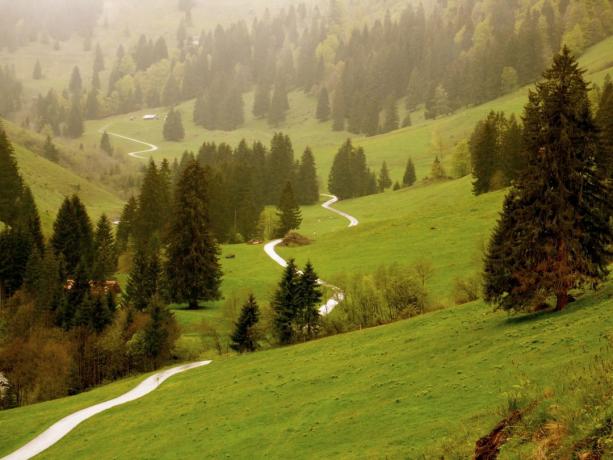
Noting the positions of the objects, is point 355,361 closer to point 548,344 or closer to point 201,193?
point 548,344

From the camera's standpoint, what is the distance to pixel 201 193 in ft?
238

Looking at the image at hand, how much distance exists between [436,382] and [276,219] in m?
91.1

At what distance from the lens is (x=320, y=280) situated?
70188 mm

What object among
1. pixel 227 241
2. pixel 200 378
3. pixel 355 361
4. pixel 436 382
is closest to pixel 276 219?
pixel 227 241

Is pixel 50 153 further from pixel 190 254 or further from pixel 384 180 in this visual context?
pixel 190 254

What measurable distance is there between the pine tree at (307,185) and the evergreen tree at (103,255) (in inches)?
2458

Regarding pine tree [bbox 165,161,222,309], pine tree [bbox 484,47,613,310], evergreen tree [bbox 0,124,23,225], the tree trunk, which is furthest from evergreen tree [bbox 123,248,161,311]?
the tree trunk

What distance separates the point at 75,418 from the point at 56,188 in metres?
109

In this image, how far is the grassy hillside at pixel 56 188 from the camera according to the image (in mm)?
125062

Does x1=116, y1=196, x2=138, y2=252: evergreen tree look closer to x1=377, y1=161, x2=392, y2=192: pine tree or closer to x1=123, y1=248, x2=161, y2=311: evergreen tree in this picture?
x1=123, y1=248, x2=161, y2=311: evergreen tree

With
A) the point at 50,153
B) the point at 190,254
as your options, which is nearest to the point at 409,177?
the point at 190,254

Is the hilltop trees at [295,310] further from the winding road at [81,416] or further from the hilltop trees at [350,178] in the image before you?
the hilltop trees at [350,178]

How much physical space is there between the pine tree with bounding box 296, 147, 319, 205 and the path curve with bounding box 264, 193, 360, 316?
367 cm

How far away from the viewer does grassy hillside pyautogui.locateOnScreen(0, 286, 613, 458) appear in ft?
69.2
